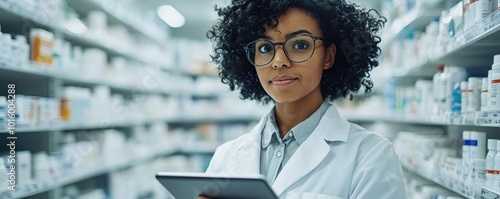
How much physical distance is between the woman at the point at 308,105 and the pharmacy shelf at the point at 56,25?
118 cm

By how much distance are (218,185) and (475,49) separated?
146cm

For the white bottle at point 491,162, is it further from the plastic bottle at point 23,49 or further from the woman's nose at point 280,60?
the plastic bottle at point 23,49

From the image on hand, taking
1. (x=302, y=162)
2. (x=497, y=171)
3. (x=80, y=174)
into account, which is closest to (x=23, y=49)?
(x=80, y=174)

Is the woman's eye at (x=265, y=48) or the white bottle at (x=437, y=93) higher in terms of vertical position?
the woman's eye at (x=265, y=48)

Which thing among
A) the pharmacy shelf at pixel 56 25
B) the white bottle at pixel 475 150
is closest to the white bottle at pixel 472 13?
the white bottle at pixel 475 150

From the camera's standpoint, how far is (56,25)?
9.09ft

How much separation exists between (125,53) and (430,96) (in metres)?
3.10

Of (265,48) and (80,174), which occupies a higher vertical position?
(265,48)

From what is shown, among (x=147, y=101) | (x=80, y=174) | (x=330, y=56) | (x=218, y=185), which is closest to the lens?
(x=218, y=185)

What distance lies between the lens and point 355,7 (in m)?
1.65

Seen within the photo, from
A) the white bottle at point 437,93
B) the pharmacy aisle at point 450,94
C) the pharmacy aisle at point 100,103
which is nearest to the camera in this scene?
the pharmacy aisle at point 450,94

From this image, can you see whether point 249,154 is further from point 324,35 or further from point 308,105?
point 324,35

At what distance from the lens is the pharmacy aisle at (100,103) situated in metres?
2.33

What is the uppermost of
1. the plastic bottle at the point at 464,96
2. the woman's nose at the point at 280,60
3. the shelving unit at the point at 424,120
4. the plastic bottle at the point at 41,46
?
the plastic bottle at the point at 41,46
